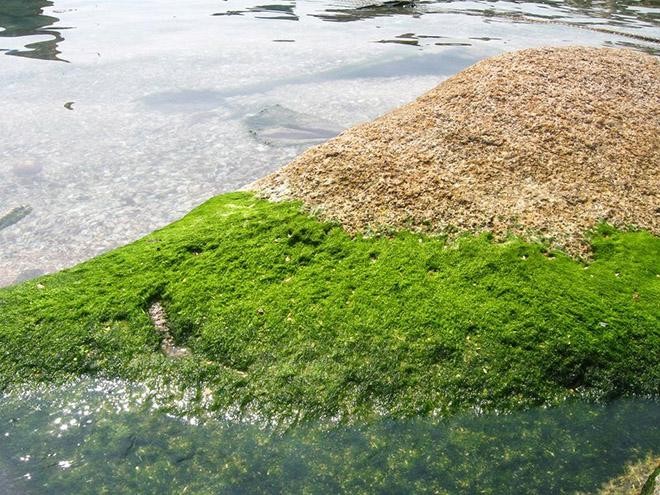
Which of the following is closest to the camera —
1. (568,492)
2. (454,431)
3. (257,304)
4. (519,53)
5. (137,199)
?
(568,492)

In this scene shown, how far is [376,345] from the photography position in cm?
553

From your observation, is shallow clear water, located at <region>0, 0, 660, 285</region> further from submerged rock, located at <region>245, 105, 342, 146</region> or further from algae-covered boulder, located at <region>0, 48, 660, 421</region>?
algae-covered boulder, located at <region>0, 48, 660, 421</region>

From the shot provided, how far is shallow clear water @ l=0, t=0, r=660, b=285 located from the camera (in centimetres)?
891

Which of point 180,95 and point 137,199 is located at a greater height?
point 180,95

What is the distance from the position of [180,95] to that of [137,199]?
16.1ft

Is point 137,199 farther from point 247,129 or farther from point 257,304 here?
point 257,304

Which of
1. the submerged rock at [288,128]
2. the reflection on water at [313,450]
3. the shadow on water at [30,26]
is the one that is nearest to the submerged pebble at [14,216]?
the reflection on water at [313,450]

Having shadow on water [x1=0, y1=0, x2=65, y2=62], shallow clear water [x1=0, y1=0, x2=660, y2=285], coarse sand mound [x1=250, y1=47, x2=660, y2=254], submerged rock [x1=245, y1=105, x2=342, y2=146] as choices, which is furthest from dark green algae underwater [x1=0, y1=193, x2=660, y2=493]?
shadow on water [x1=0, y1=0, x2=65, y2=62]

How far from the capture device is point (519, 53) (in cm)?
961

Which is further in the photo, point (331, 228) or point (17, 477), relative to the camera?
point (331, 228)

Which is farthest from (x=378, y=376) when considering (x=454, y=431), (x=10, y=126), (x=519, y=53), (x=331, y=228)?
(x=10, y=126)

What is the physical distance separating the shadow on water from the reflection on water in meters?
13.0

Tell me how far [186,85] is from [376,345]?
1009 cm

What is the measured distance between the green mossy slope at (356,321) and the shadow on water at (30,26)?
11.5 meters
